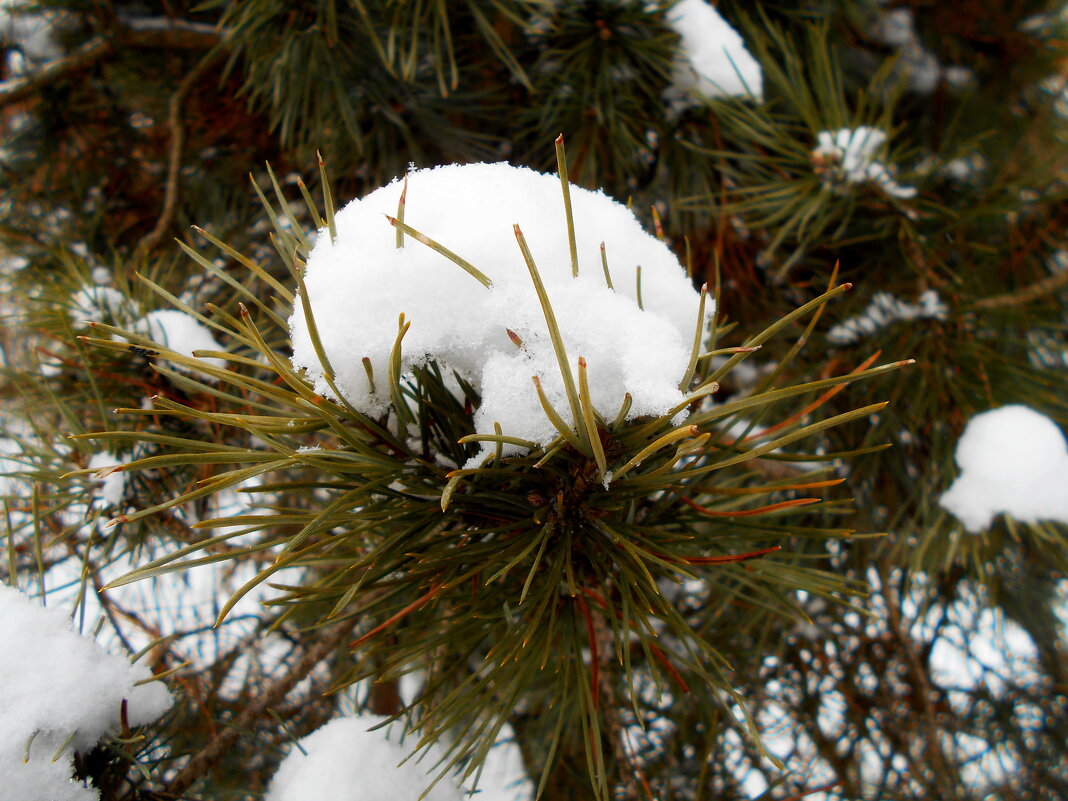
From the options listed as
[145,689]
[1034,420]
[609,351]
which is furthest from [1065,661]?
[145,689]

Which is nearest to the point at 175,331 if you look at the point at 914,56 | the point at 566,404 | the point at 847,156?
the point at 566,404

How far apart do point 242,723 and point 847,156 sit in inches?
32.3

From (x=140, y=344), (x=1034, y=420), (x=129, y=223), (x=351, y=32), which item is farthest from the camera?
(x=129, y=223)

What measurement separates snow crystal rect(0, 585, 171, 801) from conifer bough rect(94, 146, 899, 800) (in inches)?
5.9

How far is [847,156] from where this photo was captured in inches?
30.6

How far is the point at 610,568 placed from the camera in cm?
47

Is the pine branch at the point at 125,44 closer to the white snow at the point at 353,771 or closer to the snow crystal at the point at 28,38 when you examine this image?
the snow crystal at the point at 28,38

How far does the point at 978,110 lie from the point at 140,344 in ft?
4.57

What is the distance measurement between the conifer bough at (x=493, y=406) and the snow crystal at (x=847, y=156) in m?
0.42

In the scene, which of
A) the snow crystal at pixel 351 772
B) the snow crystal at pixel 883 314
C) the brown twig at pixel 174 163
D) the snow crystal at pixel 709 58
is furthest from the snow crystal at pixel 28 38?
the snow crystal at pixel 883 314

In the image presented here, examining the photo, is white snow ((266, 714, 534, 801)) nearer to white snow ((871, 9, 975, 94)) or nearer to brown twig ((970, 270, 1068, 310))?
brown twig ((970, 270, 1068, 310))

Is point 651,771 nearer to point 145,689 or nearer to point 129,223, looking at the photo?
point 145,689

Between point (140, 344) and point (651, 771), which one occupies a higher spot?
point (140, 344)

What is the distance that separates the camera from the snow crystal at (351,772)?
0.50 m
